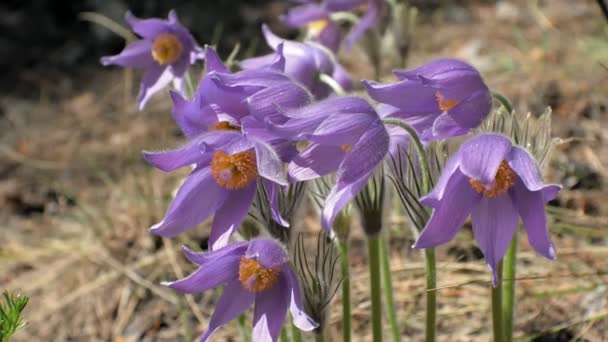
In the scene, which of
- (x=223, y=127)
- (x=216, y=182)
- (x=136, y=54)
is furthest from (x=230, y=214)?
(x=136, y=54)

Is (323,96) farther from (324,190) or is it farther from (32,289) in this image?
(32,289)

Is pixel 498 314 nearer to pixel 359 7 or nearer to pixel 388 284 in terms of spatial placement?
pixel 388 284

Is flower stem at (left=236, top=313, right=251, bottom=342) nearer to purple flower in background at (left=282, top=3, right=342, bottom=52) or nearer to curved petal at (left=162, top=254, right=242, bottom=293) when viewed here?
curved petal at (left=162, top=254, right=242, bottom=293)

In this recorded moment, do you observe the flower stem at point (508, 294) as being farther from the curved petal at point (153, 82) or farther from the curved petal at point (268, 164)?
the curved petal at point (153, 82)

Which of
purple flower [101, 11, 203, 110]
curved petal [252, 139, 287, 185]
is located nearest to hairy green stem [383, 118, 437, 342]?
curved petal [252, 139, 287, 185]

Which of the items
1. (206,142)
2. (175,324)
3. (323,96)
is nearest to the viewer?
(206,142)

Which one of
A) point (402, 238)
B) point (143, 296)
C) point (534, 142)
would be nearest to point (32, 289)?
point (143, 296)
